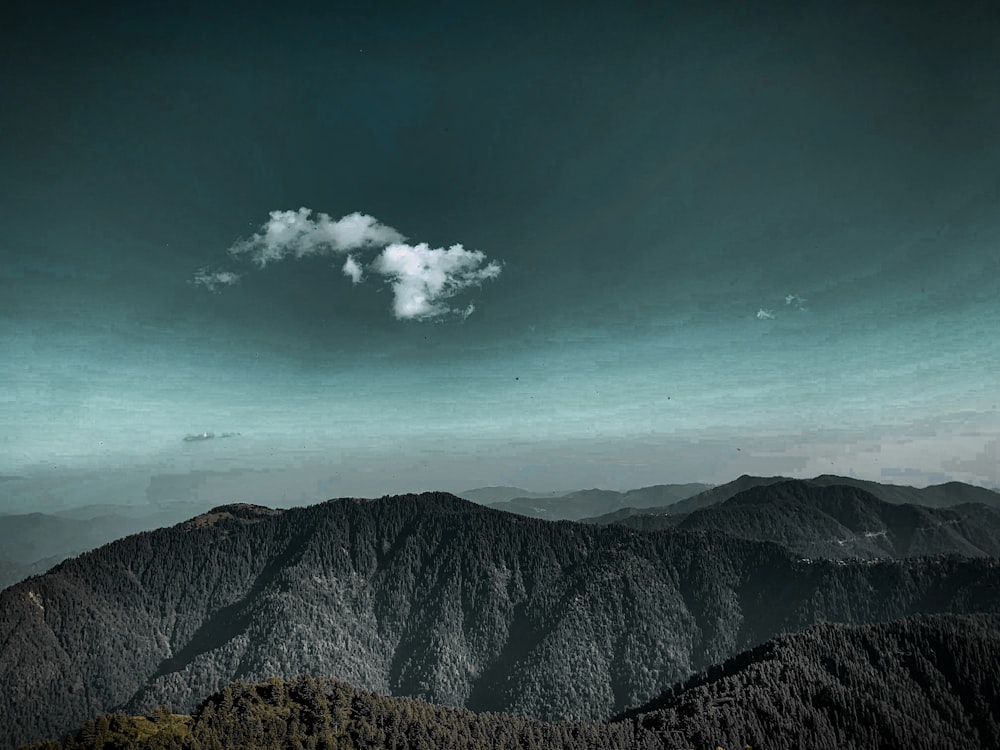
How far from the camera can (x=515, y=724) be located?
187125 mm

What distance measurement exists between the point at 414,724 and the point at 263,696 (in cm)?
4459

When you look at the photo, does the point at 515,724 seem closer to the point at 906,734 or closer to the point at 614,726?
the point at 614,726

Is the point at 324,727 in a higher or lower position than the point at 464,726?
higher

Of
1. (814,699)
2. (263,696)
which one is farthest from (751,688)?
(263,696)

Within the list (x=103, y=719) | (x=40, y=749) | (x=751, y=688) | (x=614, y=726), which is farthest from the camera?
(x=751, y=688)

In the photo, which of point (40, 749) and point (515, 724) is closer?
point (40, 749)

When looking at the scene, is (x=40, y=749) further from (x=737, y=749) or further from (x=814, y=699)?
(x=814, y=699)

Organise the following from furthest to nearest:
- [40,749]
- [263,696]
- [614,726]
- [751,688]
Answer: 1. [751,688]
2. [614,726]
3. [263,696]
4. [40,749]

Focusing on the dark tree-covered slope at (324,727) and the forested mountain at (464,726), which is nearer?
the dark tree-covered slope at (324,727)

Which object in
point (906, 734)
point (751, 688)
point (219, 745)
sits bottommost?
point (906, 734)

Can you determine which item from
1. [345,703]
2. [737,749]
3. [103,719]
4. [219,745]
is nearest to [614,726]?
[737,749]

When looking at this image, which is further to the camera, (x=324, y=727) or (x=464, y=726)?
(x=464, y=726)

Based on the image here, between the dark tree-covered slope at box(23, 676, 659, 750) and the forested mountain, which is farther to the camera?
the forested mountain

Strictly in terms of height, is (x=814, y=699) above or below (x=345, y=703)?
below
